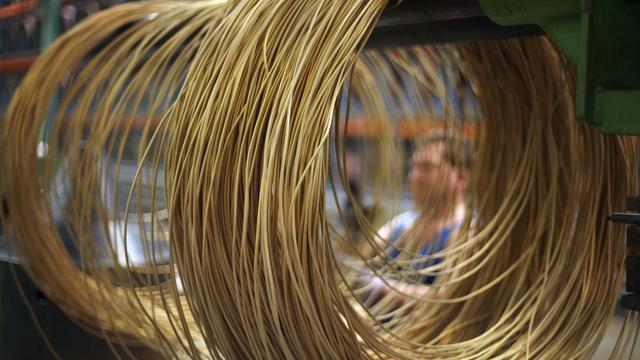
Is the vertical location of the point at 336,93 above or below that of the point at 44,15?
below

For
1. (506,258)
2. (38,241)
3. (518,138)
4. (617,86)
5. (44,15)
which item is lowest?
(506,258)

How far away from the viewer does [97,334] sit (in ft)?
6.18

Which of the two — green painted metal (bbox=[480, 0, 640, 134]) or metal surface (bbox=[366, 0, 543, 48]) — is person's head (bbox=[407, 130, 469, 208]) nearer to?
metal surface (bbox=[366, 0, 543, 48])

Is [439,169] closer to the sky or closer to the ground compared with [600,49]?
closer to the ground

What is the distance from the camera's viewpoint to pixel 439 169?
7.63 ft

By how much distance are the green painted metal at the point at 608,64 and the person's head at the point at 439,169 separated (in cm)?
119

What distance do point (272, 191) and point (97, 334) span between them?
3.25 ft

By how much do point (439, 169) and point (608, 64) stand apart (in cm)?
137

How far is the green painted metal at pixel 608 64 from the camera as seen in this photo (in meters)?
0.94

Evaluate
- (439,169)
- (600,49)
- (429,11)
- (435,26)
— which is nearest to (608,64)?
(600,49)

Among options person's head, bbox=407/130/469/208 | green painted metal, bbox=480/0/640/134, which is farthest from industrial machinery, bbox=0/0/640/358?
person's head, bbox=407/130/469/208

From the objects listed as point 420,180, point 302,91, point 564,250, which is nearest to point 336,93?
point 302,91

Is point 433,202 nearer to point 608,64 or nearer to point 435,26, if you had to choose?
point 435,26

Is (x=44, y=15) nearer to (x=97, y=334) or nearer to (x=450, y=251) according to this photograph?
(x=97, y=334)
